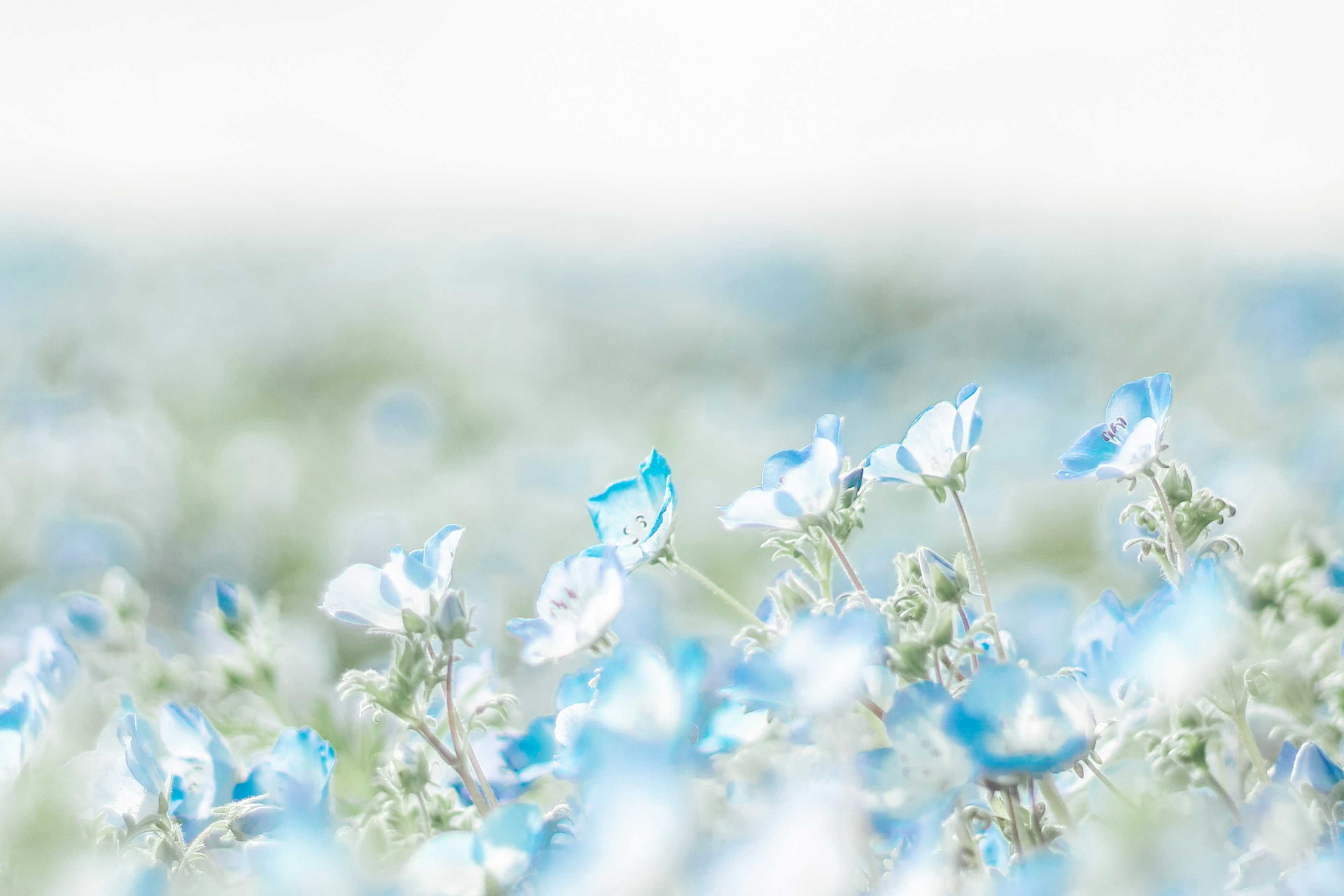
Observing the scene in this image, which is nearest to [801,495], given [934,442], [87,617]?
[934,442]

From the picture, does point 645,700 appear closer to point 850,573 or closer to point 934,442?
point 850,573

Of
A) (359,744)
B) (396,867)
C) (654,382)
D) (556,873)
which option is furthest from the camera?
(654,382)

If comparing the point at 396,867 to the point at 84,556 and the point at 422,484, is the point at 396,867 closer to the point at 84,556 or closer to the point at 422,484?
the point at 84,556

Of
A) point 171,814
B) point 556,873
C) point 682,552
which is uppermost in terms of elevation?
point 682,552

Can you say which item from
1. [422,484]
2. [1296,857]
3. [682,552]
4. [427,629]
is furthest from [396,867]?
[422,484]

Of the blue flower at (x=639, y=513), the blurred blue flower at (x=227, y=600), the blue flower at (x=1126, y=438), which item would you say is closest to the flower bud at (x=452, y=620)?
the blue flower at (x=639, y=513)

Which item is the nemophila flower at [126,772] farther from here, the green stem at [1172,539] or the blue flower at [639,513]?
the green stem at [1172,539]

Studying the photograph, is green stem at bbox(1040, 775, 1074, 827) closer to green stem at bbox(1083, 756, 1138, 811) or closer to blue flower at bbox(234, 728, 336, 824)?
green stem at bbox(1083, 756, 1138, 811)
